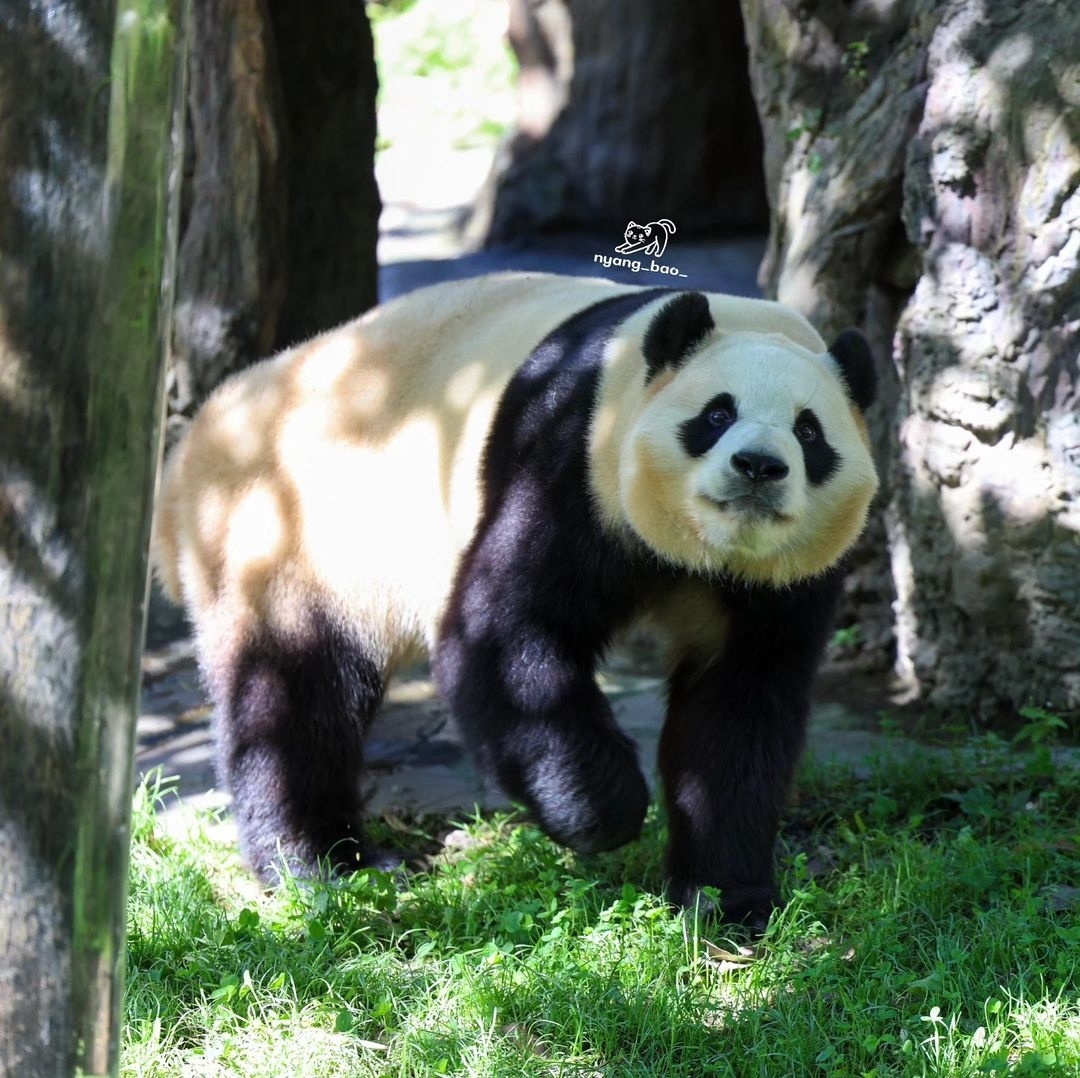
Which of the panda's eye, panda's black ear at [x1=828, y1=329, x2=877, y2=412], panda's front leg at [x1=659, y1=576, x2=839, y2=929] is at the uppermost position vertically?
panda's black ear at [x1=828, y1=329, x2=877, y2=412]

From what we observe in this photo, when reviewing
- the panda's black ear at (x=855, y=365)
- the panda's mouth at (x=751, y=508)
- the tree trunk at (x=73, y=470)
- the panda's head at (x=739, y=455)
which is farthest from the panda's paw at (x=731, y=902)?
the tree trunk at (x=73, y=470)

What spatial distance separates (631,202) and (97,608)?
404 inches

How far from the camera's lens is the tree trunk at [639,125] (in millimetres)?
12352

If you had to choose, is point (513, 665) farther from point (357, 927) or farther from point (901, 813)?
point (901, 813)

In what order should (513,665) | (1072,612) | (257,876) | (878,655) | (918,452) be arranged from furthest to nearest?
(878,655)
(918,452)
(1072,612)
(257,876)
(513,665)

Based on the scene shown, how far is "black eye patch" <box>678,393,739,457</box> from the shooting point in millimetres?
4332

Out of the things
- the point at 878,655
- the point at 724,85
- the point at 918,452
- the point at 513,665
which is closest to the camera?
the point at 513,665

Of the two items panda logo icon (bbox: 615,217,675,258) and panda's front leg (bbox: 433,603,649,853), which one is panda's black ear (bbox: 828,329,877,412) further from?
Answer: panda logo icon (bbox: 615,217,675,258)

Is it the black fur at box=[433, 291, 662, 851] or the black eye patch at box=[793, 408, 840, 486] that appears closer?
the black eye patch at box=[793, 408, 840, 486]

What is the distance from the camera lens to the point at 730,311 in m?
4.83

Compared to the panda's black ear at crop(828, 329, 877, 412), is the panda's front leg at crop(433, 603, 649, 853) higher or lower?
lower

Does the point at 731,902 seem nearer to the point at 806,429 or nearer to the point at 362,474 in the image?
the point at 806,429

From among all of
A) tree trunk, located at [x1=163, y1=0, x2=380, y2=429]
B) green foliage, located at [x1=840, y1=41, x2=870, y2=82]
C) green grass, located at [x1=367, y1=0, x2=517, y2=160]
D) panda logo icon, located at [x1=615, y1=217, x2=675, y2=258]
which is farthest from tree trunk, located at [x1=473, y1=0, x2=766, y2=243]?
green foliage, located at [x1=840, y1=41, x2=870, y2=82]

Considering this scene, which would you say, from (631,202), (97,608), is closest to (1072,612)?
(97,608)
